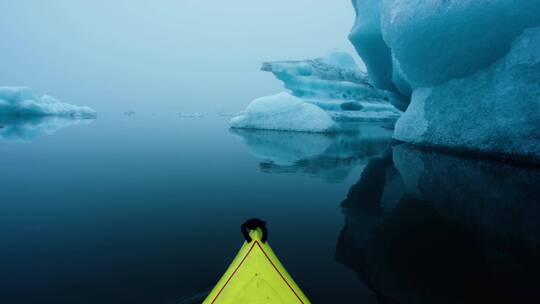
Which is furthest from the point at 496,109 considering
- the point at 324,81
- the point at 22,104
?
the point at 22,104

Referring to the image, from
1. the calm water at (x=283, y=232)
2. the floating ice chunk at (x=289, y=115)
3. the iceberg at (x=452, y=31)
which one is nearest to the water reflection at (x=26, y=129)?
the calm water at (x=283, y=232)

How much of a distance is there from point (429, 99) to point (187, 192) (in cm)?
900

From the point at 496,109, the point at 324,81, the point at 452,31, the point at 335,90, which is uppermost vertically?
the point at 324,81

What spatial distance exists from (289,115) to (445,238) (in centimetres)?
1440

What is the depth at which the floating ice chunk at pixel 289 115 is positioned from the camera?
16.4 meters

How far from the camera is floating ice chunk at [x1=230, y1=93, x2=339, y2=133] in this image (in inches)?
644

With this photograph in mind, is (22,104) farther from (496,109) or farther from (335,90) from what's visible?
(496,109)

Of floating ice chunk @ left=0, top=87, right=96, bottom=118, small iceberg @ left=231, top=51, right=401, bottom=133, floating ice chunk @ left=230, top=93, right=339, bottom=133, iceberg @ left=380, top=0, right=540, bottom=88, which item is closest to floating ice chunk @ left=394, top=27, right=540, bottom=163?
iceberg @ left=380, top=0, right=540, bottom=88

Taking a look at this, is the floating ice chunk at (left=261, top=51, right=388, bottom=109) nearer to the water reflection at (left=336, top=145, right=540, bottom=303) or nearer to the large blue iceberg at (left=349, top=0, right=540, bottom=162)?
the large blue iceberg at (left=349, top=0, right=540, bottom=162)

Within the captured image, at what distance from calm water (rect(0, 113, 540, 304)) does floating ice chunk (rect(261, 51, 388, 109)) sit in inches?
944

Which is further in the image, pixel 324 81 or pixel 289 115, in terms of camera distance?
pixel 324 81

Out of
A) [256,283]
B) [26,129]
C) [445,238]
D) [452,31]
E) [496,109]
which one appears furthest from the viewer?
[26,129]

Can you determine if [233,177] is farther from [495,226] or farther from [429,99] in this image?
[429,99]

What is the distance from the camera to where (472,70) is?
8.10 meters
